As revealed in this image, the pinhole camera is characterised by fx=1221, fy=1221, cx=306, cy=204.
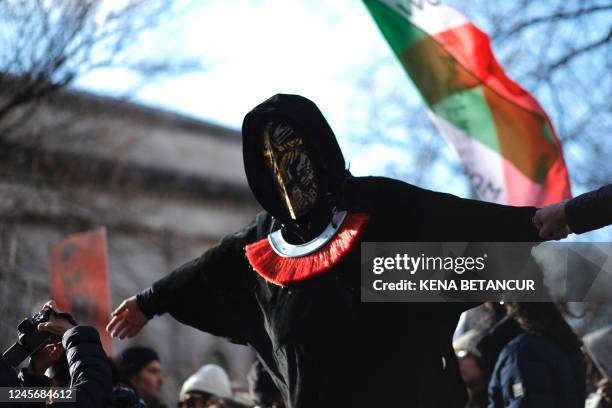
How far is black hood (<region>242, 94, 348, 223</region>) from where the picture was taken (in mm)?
5090

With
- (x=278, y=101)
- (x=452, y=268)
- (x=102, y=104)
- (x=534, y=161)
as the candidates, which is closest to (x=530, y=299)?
(x=452, y=268)

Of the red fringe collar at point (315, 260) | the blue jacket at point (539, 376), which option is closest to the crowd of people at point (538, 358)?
the blue jacket at point (539, 376)

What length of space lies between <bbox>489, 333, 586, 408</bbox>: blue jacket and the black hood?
1.52m

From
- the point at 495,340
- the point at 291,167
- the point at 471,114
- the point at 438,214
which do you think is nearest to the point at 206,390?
the point at 495,340

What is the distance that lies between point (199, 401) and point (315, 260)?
120 inches

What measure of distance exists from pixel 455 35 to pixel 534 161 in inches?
43.6

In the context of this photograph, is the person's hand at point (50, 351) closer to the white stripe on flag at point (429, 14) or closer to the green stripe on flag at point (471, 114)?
the green stripe on flag at point (471, 114)

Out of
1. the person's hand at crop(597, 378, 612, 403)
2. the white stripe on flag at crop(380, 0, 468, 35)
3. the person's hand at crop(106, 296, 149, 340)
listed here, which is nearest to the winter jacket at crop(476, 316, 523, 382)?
the person's hand at crop(597, 378, 612, 403)

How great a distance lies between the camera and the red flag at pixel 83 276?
9.48 m

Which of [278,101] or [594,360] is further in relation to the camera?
[594,360]

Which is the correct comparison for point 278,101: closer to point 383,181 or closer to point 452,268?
point 383,181

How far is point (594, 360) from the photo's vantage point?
6750 mm

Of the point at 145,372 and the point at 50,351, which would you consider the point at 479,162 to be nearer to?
the point at 145,372

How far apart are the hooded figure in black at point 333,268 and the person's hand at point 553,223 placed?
104 mm
